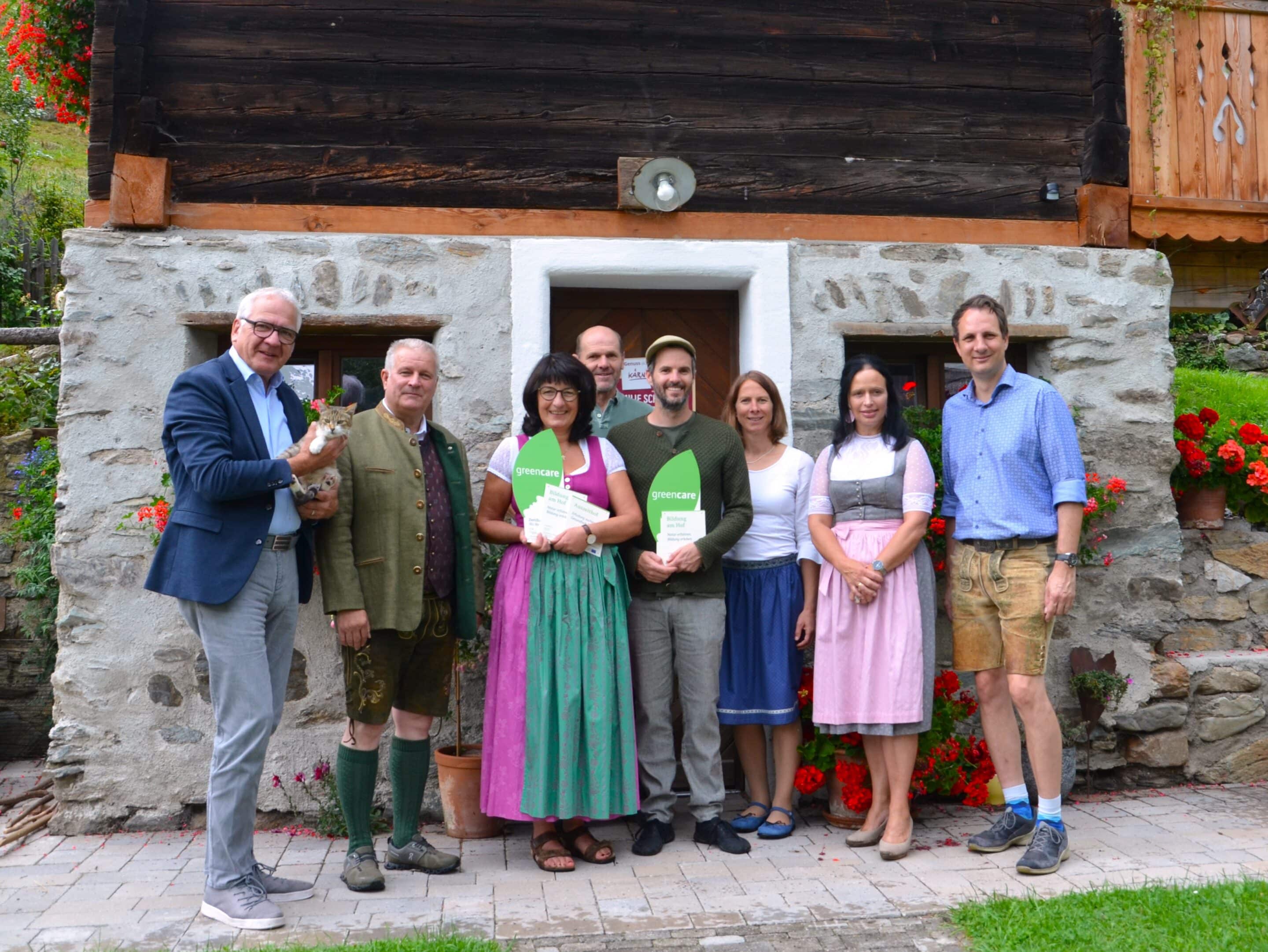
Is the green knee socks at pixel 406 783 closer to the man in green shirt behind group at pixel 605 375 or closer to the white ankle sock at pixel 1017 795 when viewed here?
the man in green shirt behind group at pixel 605 375

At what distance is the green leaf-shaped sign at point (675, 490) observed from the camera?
12.3 feet

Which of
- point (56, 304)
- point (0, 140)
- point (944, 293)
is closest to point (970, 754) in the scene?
point (944, 293)

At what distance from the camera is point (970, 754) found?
4.29 metres

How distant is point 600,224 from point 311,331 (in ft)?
4.54

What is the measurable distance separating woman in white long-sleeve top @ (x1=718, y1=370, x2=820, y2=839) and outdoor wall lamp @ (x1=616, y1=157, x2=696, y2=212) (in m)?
1.06

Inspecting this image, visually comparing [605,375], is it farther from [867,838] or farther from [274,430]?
[867,838]

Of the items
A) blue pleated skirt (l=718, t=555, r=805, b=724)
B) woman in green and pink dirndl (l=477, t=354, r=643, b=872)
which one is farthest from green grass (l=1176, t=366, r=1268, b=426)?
woman in green and pink dirndl (l=477, t=354, r=643, b=872)

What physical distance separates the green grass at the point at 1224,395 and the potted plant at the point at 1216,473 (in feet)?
0.97

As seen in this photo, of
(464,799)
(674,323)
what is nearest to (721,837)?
(464,799)

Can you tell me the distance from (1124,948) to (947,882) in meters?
0.70

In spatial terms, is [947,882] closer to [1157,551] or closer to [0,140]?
[1157,551]

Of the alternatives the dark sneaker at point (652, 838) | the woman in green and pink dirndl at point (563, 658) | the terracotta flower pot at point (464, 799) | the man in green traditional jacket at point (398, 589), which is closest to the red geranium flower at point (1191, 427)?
the woman in green and pink dirndl at point (563, 658)

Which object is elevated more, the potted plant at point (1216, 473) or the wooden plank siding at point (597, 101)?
the wooden plank siding at point (597, 101)

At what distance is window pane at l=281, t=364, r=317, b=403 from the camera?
4.59 meters
